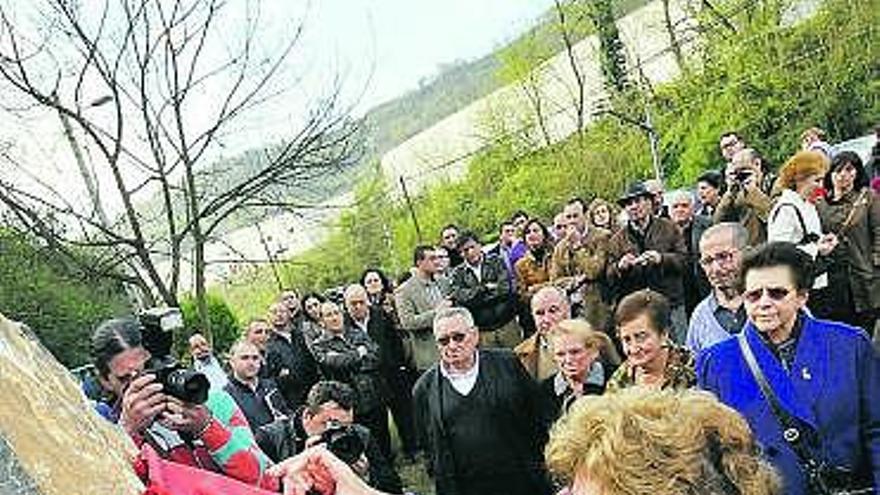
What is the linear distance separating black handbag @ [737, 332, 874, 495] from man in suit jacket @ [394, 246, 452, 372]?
5560 mm

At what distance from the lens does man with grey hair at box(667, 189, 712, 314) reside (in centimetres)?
784

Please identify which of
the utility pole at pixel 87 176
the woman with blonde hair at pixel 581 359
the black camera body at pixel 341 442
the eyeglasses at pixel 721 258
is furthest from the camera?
the utility pole at pixel 87 176

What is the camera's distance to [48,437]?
1.34m

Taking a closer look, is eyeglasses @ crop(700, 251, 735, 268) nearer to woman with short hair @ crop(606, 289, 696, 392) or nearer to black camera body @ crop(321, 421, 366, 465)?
woman with short hair @ crop(606, 289, 696, 392)

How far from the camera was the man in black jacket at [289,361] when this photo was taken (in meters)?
8.58

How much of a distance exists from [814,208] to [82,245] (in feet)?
18.7

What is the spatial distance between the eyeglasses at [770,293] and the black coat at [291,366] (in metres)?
5.44

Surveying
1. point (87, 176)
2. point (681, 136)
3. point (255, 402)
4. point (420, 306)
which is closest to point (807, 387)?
point (255, 402)

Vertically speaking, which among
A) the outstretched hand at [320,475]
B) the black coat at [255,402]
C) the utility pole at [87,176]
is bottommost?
the black coat at [255,402]

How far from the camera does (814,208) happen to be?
6.20 m

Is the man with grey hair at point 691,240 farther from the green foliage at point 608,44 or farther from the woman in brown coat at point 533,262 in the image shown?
the green foliage at point 608,44

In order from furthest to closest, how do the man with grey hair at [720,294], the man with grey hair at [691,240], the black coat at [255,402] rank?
the man with grey hair at [691,240] < the black coat at [255,402] < the man with grey hair at [720,294]

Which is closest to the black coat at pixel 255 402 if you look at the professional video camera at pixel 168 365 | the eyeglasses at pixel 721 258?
the eyeglasses at pixel 721 258

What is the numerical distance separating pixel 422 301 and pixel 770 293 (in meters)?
5.61
